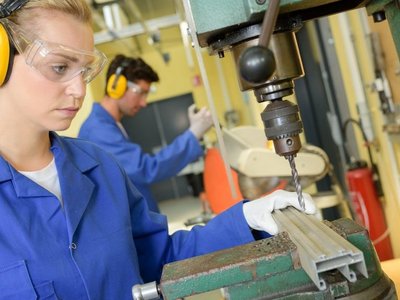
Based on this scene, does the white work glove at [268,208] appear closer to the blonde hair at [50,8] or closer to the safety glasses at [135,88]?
the blonde hair at [50,8]

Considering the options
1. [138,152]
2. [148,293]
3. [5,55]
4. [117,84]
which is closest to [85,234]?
[148,293]

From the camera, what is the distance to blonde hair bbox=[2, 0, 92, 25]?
2.89ft

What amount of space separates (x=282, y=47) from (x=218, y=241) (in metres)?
0.54

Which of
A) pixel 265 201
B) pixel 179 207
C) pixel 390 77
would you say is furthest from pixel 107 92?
pixel 179 207

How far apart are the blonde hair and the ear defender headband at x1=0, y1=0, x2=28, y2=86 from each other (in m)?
0.01

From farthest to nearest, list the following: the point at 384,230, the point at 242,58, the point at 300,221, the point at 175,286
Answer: the point at 384,230 → the point at 300,221 → the point at 175,286 → the point at 242,58

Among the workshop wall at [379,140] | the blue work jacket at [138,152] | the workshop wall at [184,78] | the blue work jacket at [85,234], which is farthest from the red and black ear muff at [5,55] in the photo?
the workshop wall at [184,78]

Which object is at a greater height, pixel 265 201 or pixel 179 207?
pixel 265 201

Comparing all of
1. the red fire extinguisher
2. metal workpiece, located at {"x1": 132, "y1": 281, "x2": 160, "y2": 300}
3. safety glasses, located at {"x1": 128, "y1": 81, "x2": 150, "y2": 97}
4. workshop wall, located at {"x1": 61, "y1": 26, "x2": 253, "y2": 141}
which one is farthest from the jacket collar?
workshop wall, located at {"x1": 61, "y1": 26, "x2": 253, "y2": 141}

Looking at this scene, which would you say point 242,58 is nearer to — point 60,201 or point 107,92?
point 60,201

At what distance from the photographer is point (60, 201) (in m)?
0.98

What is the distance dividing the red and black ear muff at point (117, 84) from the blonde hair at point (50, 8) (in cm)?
137

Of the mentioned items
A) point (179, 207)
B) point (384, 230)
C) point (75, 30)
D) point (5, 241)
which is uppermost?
point (75, 30)

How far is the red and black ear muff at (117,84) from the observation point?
2354 mm
